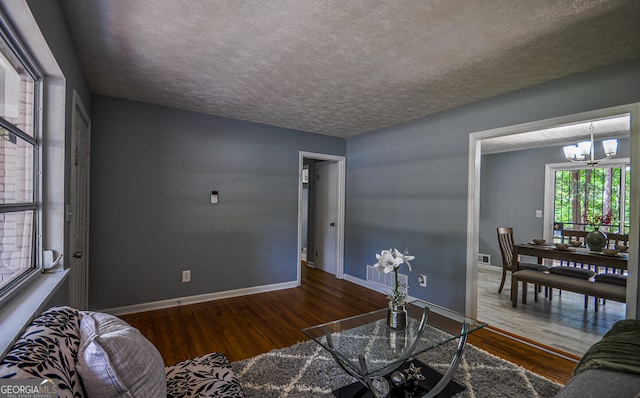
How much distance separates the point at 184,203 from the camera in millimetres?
3537

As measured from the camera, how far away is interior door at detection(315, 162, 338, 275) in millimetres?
5055

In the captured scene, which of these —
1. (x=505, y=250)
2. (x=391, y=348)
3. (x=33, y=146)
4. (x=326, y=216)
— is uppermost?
(x=33, y=146)

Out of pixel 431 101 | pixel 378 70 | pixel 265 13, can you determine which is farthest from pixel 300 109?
pixel 265 13

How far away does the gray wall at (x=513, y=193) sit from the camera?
5.23 m

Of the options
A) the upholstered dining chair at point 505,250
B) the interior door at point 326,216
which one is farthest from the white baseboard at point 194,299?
the upholstered dining chair at point 505,250

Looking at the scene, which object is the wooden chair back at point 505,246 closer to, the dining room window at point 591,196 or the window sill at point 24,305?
the dining room window at point 591,196

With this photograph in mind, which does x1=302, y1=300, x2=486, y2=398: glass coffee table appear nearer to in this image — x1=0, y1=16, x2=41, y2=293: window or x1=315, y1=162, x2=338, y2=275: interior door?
x1=0, y1=16, x2=41, y2=293: window

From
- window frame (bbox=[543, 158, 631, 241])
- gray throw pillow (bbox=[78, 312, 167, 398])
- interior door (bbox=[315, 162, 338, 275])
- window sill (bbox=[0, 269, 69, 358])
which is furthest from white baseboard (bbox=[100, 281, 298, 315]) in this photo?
window frame (bbox=[543, 158, 631, 241])

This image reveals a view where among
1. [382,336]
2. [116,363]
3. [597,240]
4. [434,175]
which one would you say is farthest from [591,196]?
[116,363]

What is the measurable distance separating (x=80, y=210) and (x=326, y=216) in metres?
3.53

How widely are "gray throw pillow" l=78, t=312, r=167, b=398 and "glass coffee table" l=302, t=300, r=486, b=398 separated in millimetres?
943

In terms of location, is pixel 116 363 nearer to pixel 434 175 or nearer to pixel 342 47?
pixel 342 47

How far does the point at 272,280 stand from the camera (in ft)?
13.6

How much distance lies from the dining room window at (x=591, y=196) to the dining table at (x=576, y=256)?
172cm
